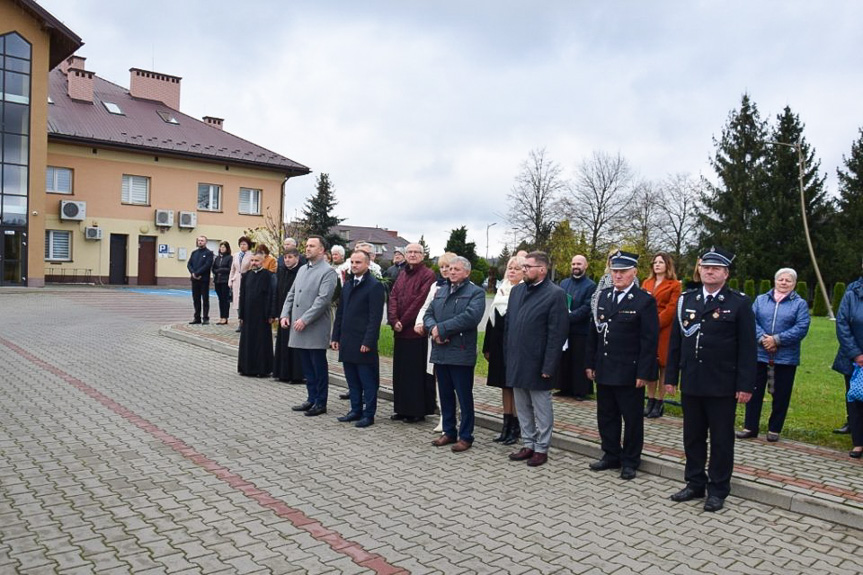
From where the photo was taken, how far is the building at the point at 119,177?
31.4 m

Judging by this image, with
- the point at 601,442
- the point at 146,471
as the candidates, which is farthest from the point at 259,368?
the point at 601,442

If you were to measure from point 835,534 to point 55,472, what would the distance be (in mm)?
5999

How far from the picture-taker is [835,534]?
513 cm

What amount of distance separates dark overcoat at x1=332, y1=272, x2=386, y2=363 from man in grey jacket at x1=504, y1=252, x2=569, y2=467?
71.2 inches

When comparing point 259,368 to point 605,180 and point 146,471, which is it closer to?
point 146,471

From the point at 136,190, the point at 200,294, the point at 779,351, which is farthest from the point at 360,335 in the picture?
the point at 136,190

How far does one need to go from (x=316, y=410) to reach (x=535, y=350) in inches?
124

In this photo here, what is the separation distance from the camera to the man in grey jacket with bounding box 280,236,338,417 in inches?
340

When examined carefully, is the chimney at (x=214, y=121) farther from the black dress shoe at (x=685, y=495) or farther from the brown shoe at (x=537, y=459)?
the black dress shoe at (x=685, y=495)

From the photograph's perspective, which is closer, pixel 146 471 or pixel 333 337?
pixel 146 471

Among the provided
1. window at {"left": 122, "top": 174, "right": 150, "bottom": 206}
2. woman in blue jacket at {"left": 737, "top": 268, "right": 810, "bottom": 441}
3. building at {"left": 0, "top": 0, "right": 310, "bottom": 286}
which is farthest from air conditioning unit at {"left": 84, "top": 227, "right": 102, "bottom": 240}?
woman in blue jacket at {"left": 737, "top": 268, "right": 810, "bottom": 441}

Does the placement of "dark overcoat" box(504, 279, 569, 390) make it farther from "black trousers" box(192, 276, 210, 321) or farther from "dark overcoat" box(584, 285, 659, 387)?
"black trousers" box(192, 276, 210, 321)

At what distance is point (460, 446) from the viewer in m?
7.13

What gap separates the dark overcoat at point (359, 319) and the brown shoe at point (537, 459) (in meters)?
2.24
